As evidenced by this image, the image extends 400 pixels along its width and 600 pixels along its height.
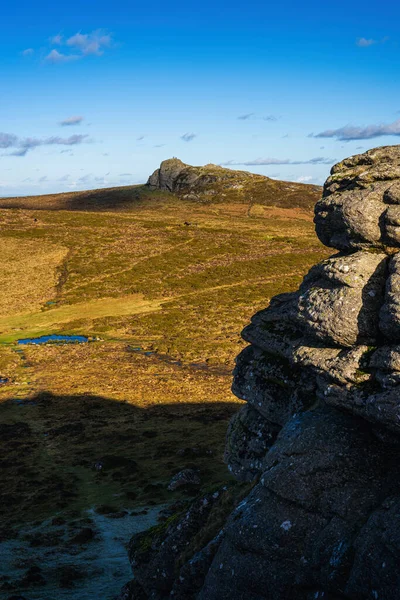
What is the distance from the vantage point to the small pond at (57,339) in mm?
86262

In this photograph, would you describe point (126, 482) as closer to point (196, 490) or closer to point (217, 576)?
point (196, 490)

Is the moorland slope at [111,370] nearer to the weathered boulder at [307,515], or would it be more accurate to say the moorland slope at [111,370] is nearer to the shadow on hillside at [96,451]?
the shadow on hillside at [96,451]

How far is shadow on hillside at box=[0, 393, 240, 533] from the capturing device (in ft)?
120

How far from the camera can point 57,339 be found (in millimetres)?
88188

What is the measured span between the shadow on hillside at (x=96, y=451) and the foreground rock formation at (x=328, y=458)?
1545 centimetres

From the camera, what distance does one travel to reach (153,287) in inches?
4724

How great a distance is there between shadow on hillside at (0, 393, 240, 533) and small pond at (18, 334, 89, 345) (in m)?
25.5

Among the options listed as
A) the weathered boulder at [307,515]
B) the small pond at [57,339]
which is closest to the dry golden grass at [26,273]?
the small pond at [57,339]

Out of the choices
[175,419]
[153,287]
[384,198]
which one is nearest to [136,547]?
[384,198]

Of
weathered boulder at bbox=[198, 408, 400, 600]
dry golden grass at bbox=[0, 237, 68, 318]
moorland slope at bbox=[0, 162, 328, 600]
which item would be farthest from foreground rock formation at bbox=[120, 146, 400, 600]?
dry golden grass at bbox=[0, 237, 68, 318]

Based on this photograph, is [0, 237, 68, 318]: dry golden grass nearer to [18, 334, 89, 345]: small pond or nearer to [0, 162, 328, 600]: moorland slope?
[0, 162, 328, 600]: moorland slope

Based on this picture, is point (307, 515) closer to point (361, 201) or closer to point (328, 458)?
point (328, 458)

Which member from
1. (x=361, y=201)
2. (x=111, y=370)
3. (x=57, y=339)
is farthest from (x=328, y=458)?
(x=57, y=339)

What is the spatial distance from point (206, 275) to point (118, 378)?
64.9 m
